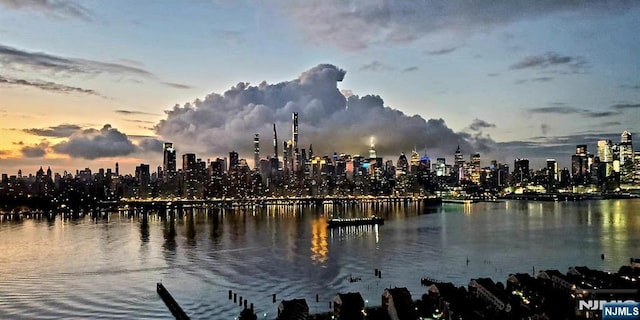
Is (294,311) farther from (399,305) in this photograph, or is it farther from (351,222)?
(351,222)

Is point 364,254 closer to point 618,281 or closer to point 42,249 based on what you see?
point 618,281

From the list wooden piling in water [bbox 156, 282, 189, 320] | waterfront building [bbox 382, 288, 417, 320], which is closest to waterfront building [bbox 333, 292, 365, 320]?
waterfront building [bbox 382, 288, 417, 320]

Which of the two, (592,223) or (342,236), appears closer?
(342,236)

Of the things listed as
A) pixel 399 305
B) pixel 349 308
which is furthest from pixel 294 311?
pixel 399 305

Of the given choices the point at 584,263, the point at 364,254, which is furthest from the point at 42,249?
the point at 584,263

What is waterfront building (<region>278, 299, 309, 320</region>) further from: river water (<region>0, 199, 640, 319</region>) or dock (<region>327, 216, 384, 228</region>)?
dock (<region>327, 216, 384, 228</region>)

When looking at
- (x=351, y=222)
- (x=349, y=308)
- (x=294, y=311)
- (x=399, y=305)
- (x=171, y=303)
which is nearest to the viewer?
(x=399, y=305)

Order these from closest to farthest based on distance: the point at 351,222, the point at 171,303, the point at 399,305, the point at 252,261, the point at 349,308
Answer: the point at 399,305
the point at 349,308
the point at 171,303
the point at 252,261
the point at 351,222
